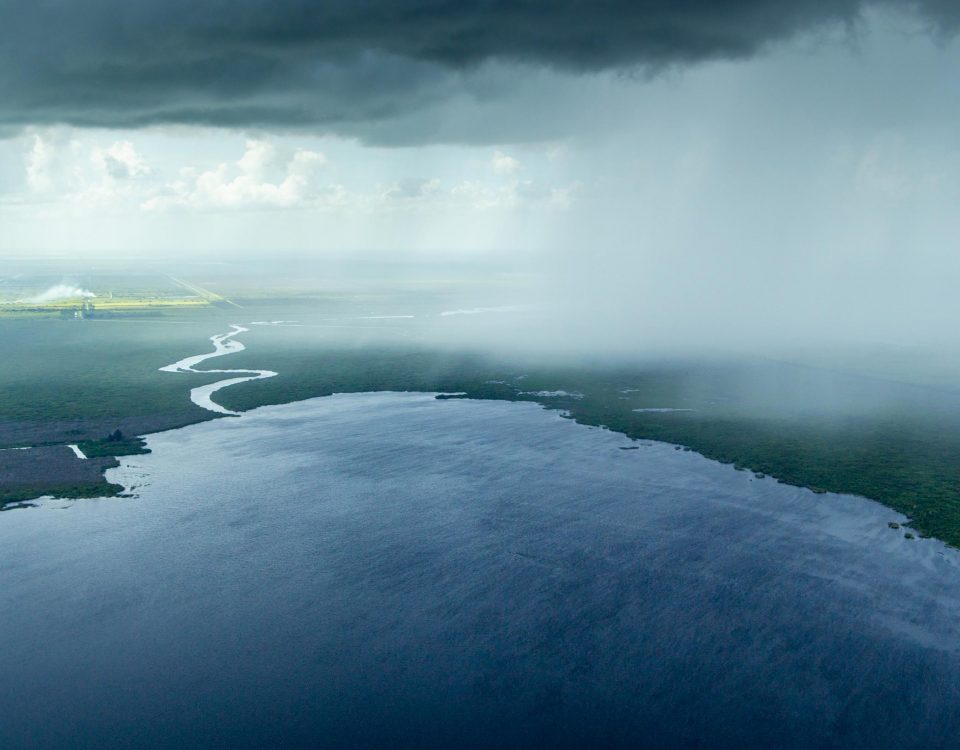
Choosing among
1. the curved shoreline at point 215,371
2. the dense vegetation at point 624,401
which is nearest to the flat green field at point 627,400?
the dense vegetation at point 624,401

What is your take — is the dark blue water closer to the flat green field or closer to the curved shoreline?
the flat green field

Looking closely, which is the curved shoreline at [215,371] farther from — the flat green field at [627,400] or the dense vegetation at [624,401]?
the flat green field at [627,400]

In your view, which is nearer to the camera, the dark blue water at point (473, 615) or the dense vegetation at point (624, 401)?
the dark blue water at point (473, 615)

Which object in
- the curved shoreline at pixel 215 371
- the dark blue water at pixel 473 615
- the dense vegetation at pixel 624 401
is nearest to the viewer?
the dark blue water at pixel 473 615

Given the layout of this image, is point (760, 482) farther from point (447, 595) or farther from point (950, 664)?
point (447, 595)

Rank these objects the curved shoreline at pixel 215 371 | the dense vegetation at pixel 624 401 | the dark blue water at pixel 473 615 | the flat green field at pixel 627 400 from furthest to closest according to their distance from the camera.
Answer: the curved shoreline at pixel 215 371
the flat green field at pixel 627 400
the dense vegetation at pixel 624 401
the dark blue water at pixel 473 615

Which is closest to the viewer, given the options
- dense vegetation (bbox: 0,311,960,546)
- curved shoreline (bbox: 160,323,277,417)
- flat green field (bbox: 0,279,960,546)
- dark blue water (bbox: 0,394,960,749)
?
dark blue water (bbox: 0,394,960,749)

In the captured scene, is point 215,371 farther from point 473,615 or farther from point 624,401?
point 473,615

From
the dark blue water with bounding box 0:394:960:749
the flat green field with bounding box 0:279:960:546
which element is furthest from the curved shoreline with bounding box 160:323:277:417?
the dark blue water with bounding box 0:394:960:749

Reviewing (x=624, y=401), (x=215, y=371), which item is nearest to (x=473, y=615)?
(x=624, y=401)
